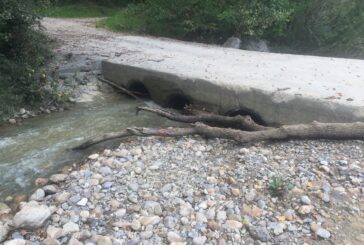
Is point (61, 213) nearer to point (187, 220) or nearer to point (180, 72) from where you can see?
point (187, 220)

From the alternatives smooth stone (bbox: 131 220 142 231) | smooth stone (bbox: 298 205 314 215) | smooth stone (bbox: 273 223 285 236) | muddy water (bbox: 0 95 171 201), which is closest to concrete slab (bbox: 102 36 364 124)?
muddy water (bbox: 0 95 171 201)

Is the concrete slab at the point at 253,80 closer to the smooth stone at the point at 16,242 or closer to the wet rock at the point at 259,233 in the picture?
the wet rock at the point at 259,233

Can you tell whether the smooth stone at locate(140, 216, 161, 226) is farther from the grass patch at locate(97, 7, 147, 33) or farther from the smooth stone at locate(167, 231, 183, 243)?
the grass patch at locate(97, 7, 147, 33)

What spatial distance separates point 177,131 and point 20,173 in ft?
7.55

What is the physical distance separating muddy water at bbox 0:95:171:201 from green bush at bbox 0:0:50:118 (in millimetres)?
607

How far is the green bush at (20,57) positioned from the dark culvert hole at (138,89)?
75.2 inches

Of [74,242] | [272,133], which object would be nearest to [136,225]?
[74,242]

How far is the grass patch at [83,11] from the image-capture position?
22531 millimetres

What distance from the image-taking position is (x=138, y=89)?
371 inches

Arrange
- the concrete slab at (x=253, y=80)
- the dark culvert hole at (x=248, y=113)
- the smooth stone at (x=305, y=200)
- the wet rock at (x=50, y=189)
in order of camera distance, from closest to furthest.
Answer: the smooth stone at (x=305, y=200), the wet rock at (x=50, y=189), the concrete slab at (x=253, y=80), the dark culvert hole at (x=248, y=113)

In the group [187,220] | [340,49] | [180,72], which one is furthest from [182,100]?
[340,49]

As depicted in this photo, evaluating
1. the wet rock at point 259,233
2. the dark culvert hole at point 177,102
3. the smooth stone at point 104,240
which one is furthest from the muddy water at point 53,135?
the wet rock at point 259,233

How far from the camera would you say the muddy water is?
5617mm

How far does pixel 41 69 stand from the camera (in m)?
8.52
